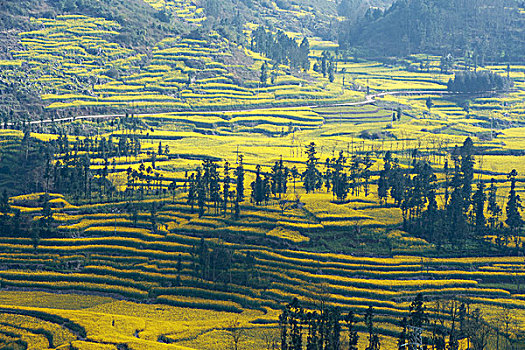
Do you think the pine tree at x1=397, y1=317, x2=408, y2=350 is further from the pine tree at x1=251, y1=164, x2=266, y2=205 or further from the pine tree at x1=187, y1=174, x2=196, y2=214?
the pine tree at x1=187, y1=174, x2=196, y2=214

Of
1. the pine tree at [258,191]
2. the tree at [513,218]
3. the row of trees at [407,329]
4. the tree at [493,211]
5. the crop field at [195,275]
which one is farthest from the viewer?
the pine tree at [258,191]

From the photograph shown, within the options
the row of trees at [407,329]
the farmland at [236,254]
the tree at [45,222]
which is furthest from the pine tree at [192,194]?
the row of trees at [407,329]

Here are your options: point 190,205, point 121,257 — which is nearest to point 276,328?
point 121,257

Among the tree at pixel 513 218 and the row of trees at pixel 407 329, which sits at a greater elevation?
the tree at pixel 513 218

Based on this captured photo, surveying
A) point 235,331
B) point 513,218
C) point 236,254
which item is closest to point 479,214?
point 513,218

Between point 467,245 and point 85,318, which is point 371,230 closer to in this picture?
point 467,245

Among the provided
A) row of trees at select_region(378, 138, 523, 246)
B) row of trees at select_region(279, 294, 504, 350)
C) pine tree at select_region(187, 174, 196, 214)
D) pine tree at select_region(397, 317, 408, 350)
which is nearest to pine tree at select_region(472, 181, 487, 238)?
row of trees at select_region(378, 138, 523, 246)

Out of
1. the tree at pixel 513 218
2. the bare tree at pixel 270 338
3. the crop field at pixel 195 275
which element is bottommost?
the bare tree at pixel 270 338

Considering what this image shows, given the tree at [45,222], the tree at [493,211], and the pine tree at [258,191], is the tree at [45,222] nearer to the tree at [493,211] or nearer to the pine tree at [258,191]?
the pine tree at [258,191]
